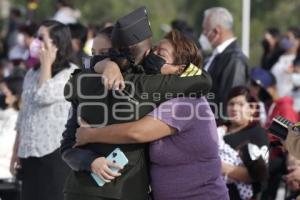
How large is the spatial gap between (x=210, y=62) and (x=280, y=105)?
2.61 feet

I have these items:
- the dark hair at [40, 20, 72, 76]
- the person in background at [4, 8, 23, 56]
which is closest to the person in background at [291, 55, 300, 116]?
the dark hair at [40, 20, 72, 76]

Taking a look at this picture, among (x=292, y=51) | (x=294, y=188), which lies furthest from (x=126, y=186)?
(x=292, y=51)

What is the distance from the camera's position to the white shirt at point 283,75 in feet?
40.7

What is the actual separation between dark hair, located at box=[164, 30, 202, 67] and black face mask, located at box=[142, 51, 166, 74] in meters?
0.12

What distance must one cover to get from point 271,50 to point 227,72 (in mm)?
6818

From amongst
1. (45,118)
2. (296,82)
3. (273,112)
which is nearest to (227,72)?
(273,112)

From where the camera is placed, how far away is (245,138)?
733 cm

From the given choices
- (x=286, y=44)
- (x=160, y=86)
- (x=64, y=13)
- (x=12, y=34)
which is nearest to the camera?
(x=160, y=86)

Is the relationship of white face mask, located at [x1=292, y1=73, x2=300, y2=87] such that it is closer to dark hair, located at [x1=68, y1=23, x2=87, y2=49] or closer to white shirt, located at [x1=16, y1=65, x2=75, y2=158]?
dark hair, located at [x1=68, y1=23, x2=87, y2=49]

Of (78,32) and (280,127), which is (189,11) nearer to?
(78,32)

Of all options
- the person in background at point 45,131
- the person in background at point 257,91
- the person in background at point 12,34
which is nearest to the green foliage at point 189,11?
the person in background at point 12,34

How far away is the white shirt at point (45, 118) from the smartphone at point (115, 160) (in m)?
1.98

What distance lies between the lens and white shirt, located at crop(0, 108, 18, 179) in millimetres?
8570

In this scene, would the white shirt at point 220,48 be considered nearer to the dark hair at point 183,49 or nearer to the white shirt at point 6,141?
the white shirt at point 6,141
